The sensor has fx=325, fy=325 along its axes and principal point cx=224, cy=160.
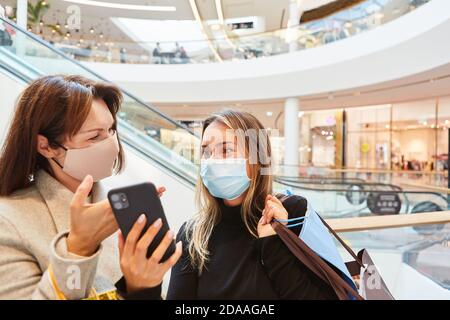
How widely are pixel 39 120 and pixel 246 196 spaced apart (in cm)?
59

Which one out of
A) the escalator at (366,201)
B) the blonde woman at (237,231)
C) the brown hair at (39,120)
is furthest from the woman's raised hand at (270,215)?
the escalator at (366,201)

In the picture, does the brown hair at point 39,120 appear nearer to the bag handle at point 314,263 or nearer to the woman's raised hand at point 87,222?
the woman's raised hand at point 87,222

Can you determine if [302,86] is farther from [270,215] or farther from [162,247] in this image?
[162,247]

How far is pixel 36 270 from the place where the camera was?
68 cm

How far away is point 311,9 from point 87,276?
1317 cm

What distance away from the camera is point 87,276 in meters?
0.62

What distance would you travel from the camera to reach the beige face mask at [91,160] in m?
0.78

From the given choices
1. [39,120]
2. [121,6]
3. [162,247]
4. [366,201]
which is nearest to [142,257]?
[162,247]

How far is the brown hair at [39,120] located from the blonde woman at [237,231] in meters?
0.36

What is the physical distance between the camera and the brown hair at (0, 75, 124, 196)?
0.74 metres

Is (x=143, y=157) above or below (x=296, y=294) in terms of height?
above

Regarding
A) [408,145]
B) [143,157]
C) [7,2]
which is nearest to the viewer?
[7,2]
